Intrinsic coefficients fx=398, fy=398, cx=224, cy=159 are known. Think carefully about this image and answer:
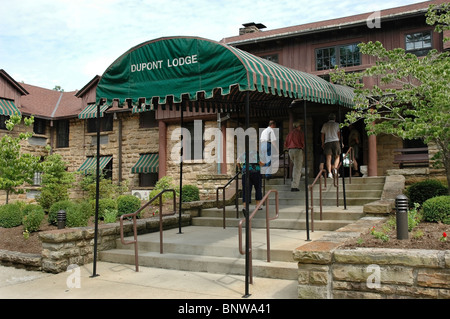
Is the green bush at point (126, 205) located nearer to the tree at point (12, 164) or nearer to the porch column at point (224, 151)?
the tree at point (12, 164)

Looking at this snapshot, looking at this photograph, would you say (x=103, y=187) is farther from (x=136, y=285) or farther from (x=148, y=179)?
(x=136, y=285)

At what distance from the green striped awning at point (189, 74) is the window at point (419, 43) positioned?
389 inches

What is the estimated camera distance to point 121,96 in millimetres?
6562

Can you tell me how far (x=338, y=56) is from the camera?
53.1 ft

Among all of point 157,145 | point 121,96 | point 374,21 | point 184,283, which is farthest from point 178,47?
point 157,145

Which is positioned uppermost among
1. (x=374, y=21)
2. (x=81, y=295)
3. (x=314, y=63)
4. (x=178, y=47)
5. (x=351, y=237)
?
→ (x=374, y=21)

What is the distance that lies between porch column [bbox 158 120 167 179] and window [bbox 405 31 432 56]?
35.0ft

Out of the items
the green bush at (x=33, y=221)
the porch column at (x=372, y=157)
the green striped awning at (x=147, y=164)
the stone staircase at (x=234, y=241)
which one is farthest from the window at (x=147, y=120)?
the stone staircase at (x=234, y=241)

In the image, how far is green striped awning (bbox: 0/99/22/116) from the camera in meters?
19.2

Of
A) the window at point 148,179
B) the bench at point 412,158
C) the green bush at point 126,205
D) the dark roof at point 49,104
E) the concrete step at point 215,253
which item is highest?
the dark roof at point 49,104

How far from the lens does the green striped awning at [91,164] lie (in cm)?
1989
